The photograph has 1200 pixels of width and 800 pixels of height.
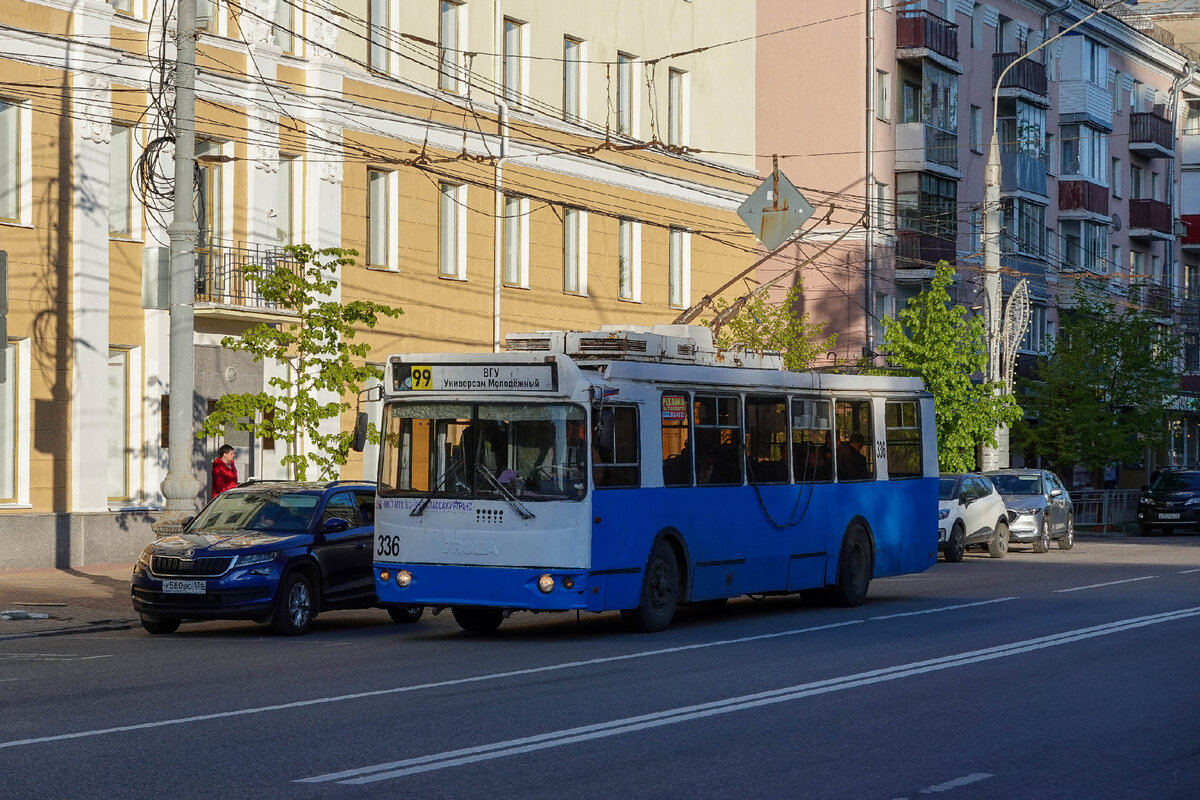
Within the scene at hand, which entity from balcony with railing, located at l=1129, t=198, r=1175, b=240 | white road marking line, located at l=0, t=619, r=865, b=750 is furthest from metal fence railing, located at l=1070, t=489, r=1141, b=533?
white road marking line, located at l=0, t=619, r=865, b=750

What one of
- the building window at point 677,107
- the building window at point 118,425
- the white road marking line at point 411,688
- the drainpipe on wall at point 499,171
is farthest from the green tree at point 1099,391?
the white road marking line at point 411,688

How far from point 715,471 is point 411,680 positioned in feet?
20.1

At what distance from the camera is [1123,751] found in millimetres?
10500

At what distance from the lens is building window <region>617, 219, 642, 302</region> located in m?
40.9

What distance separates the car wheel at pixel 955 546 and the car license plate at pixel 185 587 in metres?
18.2

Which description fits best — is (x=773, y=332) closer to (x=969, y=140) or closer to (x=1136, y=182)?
(x=969, y=140)

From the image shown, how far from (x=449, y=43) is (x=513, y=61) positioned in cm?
177

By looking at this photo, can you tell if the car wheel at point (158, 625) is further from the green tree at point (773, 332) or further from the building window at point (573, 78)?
the green tree at point (773, 332)

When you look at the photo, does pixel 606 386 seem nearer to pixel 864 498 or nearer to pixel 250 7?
pixel 864 498

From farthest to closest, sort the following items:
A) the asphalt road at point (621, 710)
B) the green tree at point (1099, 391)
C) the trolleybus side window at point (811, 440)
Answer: the green tree at point (1099, 391), the trolleybus side window at point (811, 440), the asphalt road at point (621, 710)

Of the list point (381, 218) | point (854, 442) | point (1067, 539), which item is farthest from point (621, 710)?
point (1067, 539)

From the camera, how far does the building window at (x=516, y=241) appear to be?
37281 mm

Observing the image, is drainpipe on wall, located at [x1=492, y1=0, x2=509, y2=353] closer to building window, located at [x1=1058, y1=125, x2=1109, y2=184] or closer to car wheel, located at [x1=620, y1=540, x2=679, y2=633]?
car wheel, located at [x1=620, y1=540, x2=679, y2=633]

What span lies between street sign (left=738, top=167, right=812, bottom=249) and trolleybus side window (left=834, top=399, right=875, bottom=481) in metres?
10.0
